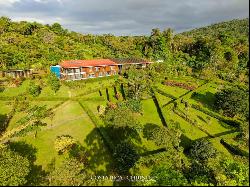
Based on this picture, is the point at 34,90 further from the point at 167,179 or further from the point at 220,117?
the point at 167,179

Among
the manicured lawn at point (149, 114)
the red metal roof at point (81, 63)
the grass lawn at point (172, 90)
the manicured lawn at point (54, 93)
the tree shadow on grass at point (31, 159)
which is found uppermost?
the red metal roof at point (81, 63)

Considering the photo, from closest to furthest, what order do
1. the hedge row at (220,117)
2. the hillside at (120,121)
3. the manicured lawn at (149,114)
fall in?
the hillside at (120,121) < the manicured lawn at (149,114) < the hedge row at (220,117)

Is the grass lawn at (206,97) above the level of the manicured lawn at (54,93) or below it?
below

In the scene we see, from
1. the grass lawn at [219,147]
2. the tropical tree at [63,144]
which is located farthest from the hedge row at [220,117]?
the tropical tree at [63,144]

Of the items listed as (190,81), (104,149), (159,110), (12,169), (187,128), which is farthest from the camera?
(190,81)

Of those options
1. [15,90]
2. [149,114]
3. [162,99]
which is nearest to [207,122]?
[149,114]

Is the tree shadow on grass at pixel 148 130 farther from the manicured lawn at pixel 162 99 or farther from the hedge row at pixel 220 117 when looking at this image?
the hedge row at pixel 220 117

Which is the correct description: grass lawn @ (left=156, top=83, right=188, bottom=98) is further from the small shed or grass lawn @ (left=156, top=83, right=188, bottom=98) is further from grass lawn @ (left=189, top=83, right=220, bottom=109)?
the small shed

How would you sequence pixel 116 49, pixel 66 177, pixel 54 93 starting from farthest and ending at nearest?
pixel 116 49 → pixel 54 93 → pixel 66 177
